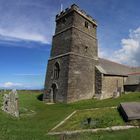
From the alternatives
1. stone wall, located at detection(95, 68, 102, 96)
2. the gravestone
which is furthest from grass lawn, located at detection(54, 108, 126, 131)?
stone wall, located at detection(95, 68, 102, 96)

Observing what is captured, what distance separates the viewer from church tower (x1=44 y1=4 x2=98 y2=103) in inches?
1134

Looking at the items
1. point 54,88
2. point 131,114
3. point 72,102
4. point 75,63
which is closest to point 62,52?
point 75,63

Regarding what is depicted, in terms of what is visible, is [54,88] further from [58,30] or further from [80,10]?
[80,10]

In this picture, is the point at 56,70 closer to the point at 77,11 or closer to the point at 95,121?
the point at 77,11

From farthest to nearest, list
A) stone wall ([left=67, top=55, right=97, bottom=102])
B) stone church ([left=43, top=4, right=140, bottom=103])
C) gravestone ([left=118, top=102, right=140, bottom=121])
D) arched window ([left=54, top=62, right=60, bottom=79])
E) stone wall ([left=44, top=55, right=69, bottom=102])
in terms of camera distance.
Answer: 1. arched window ([left=54, top=62, right=60, bottom=79])
2. stone church ([left=43, top=4, right=140, bottom=103])
3. stone wall ([left=44, top=55, right=69, bottom=102])
4. stone wall ([left=67, top=55, right=97, bottom=102])
5. gravestone ([left=118, top=102, right=140, bottom=121])

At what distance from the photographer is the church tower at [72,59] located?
28.8m

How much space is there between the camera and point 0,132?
13000 millimetres

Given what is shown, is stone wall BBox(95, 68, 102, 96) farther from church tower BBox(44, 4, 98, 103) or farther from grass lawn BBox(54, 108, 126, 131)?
grass lawn BBox(54, 108, 126, 131)

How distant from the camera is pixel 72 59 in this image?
2920 cm

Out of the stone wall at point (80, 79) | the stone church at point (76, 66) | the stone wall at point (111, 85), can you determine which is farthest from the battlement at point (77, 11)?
the stone wall at point (111, 85)

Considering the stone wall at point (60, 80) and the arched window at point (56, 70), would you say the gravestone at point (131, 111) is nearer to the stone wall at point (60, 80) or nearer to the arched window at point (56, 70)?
the stone wall at point (60, 80)

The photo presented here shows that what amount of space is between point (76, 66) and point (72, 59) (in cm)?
129

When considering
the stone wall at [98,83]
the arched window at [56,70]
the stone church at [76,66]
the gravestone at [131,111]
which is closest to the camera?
the gravestone at [131,111]

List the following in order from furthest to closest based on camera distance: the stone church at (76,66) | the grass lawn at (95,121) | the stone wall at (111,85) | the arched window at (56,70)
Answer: the stone wall at (111,85)
the arched window at (56,70)
the stone church at (76,66)
the grass lawn at (95,121)
